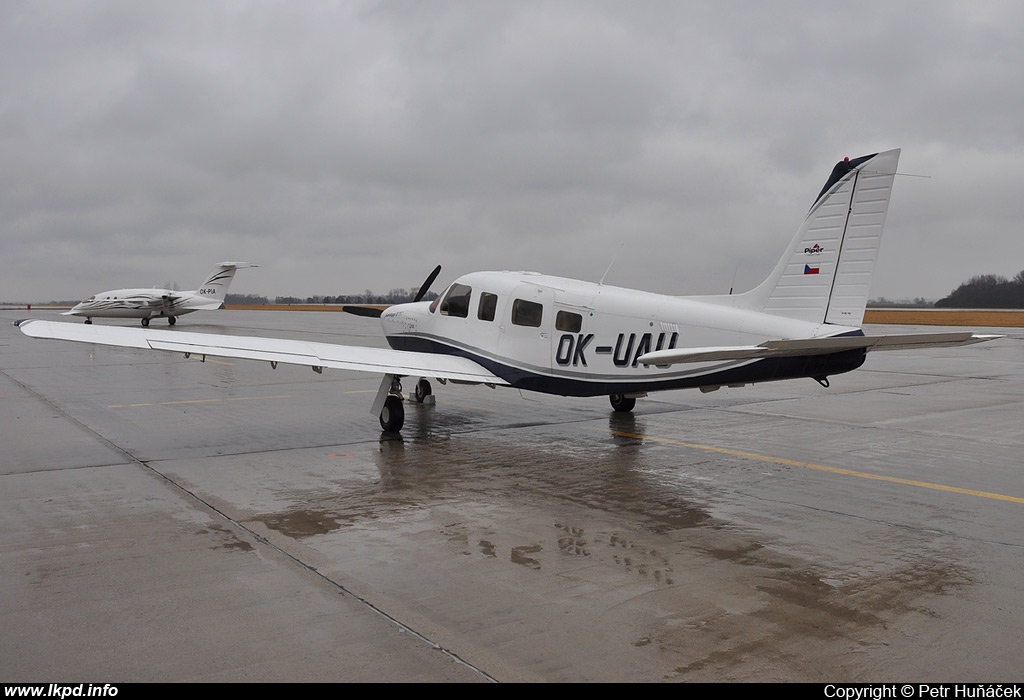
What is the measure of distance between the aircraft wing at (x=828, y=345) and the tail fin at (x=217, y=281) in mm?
46592

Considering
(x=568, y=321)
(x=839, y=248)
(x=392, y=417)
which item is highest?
(x=839, y=248)

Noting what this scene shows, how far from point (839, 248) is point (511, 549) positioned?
6.19 m

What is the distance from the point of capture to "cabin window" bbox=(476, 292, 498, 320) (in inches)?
496

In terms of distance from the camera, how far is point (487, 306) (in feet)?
41.8

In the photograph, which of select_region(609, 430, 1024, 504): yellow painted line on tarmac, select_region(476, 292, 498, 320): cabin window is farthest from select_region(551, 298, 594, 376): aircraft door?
select_region(609, 430, 1024, 504): yellow painted line on tarmac

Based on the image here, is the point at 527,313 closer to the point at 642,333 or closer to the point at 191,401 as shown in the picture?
the point at 642,333

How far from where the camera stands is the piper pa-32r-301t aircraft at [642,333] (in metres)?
9.60

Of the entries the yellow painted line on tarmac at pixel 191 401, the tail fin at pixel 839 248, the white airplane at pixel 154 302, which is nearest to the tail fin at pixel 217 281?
the white airplane at pixel 154 302

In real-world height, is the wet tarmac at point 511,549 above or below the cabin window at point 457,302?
below

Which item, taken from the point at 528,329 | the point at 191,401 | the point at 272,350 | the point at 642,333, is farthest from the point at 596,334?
the point at 191,401

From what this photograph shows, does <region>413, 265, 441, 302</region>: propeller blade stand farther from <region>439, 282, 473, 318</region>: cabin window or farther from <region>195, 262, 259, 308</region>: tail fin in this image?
<region>195, 262, 259, 308</region>: tail fin

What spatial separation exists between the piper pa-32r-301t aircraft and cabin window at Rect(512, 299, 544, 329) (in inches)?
0.9

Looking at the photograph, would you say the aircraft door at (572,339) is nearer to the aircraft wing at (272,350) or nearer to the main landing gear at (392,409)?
the aircraft wing at (272,350)

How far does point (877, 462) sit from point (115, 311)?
47978 millimetres
